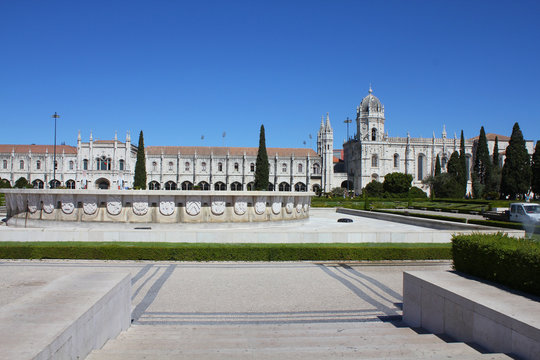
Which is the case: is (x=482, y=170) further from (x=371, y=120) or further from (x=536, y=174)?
(x=371, y=120)

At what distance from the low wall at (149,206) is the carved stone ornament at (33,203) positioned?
0.04 m

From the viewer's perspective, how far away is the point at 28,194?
1680 centimetres

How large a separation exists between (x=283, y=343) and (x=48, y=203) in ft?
48.3

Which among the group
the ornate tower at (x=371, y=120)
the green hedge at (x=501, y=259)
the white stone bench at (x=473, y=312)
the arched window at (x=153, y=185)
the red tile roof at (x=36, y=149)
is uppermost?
the ornate tower at (x=371, y=120)

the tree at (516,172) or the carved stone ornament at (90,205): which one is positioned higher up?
the tree at (516,172)

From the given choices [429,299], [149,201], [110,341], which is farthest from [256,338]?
[149,201]

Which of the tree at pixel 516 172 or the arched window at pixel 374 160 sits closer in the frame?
the tree at pixel 516 172

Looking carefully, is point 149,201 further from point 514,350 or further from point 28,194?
point 514,350

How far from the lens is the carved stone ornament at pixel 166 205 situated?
15672 mm

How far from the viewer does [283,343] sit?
14.7ft

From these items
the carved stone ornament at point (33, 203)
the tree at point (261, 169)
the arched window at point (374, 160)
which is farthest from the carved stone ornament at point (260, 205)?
the arched window at point (374, 160)

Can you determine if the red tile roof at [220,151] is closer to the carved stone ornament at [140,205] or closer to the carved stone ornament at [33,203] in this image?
the carved stone ornament at [33,203]

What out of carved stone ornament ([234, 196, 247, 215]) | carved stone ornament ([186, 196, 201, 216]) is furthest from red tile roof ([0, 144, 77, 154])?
carved stone ornament ([234, 196, 247, 215])

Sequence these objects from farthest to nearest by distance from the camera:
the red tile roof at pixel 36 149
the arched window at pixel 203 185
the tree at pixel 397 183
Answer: the arched window at pixel 203 185, the red tile roof at pixel 36 149, the tree at pixel 397 183
